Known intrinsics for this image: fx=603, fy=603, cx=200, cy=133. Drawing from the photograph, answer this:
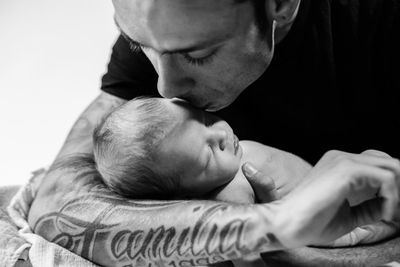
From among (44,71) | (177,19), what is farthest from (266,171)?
(44,71)

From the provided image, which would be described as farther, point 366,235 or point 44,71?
point 44,71

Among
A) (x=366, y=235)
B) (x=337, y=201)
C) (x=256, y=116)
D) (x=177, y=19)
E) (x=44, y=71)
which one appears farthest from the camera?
(x=44, y=71)

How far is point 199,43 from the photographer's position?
1.02 m

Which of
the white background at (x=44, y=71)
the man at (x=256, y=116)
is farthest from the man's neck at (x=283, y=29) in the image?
the white background at (x=44, y=71)

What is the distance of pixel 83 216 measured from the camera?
1.19 meters

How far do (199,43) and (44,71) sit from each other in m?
1.30

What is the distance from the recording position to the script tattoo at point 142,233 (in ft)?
3.31

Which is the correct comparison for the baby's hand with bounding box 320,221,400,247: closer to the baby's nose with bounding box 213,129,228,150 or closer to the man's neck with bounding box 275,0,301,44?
the baby's nose with bounding box 213,129,228,150

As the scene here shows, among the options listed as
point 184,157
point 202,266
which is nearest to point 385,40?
point 184,157

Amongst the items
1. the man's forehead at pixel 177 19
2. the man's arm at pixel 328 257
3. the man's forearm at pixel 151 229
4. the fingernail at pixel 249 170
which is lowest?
the man's arm at pixel 328 257

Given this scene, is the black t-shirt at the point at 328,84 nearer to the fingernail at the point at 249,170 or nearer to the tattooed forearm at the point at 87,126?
the tattooed forearm at the point at 87,126

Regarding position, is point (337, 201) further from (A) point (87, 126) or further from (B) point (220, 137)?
(A) point (87, 126)

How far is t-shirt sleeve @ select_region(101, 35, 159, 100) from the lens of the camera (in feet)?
4.82

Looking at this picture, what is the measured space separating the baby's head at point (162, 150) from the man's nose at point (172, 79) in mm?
58
